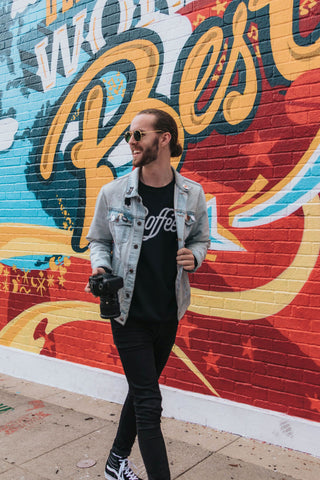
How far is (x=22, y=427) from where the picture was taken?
402 centimetres

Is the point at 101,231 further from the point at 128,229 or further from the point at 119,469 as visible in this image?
the point at 119,469

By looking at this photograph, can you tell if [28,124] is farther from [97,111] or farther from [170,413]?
[170,413]

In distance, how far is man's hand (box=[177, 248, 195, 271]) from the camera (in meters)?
2.65

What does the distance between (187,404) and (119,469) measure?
1.27 metres

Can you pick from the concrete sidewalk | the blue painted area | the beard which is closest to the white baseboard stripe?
the concrete sidewalk

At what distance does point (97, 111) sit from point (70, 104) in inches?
16.2

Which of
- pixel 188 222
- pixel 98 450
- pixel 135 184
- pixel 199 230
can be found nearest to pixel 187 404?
pixel 98 450

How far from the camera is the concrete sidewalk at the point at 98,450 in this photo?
3.26 metres

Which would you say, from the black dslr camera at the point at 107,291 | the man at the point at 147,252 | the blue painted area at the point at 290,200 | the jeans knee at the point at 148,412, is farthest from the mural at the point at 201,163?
the black dslr camera at the point at 107,291

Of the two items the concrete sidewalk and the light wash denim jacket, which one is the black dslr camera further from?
the concrete sidewalk

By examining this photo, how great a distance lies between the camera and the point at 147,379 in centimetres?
264

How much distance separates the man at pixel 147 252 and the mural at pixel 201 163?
1.11 metres

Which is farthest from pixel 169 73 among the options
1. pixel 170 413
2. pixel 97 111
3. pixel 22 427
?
pixel 22 427

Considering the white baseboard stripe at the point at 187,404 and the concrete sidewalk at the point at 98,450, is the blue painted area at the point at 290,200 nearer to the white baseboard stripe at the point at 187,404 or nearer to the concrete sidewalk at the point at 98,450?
the white baseboard stripe at the point at 187,404
